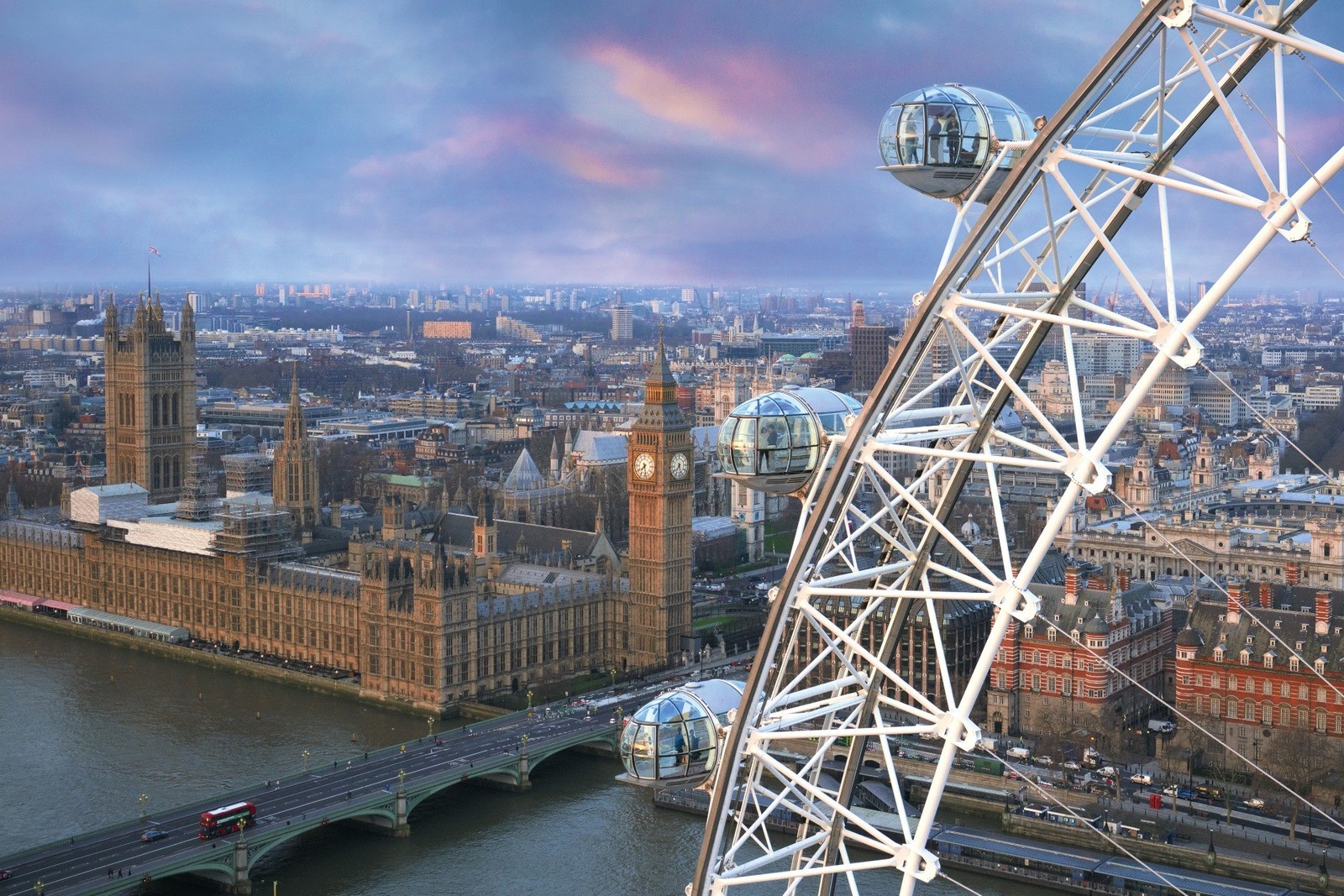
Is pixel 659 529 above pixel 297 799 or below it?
above

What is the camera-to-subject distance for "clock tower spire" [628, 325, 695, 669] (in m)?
38.2

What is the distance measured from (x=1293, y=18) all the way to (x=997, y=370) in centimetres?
178

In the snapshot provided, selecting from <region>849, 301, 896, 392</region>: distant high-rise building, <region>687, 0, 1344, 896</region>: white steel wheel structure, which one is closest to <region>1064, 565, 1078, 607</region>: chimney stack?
<region>687, 0, 1344, 896</region>: white steel wheel structure

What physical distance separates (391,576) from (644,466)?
6071 mm

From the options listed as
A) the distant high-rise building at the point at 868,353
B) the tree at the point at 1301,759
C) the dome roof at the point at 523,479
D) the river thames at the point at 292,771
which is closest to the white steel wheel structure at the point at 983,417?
the river thames at the point at 292,771

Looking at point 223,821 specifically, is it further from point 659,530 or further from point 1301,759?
point 1301,759

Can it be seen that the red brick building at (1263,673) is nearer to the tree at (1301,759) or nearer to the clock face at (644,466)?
the tree at (1301,759)

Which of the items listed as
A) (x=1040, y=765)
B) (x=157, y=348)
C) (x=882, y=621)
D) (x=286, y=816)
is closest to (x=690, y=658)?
(x=882, y=621)

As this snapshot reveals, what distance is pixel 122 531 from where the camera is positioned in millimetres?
46000

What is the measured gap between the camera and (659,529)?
38.4m

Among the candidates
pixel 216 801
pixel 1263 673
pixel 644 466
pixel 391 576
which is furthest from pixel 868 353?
pixel 216 801

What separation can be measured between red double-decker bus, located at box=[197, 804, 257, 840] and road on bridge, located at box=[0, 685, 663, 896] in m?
0.15

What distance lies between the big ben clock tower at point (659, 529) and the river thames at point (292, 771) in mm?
6276

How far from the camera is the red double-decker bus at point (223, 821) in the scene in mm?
25906
